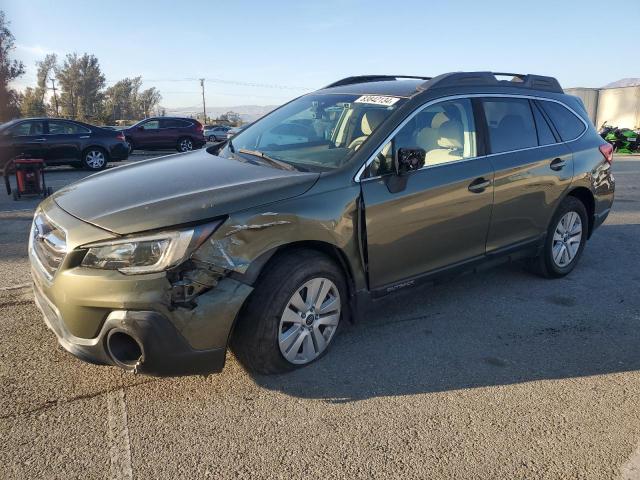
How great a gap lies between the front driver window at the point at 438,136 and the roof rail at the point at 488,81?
151 mm

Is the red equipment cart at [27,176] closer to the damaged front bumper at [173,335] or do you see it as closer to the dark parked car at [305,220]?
the dark parked car at [305,220]

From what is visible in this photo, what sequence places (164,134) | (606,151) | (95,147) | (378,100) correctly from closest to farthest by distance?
(378,100), (606,151), (95,147), (164,134)

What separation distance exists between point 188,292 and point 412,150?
5.49 feet

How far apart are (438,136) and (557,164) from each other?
1490 millimetres

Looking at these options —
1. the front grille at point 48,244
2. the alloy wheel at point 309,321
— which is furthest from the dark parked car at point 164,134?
the alloy wheel at point 309,321

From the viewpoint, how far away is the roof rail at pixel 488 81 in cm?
391

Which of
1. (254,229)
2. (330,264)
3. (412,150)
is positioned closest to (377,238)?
(330,264)

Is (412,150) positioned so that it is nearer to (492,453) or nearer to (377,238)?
(377,238)

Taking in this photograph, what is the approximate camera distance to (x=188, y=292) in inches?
103

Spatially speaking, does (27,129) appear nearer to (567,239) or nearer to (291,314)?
(291,314)

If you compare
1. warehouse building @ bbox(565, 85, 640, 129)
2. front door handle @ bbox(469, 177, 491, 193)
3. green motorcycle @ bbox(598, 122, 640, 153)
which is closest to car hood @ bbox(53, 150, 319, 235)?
front door handle @ bbox(469, 177, 491, 193)

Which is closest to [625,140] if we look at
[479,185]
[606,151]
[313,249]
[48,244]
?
[606,151]

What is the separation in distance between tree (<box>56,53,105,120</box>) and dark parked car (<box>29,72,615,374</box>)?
6693cm

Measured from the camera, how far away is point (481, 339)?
3.72m
